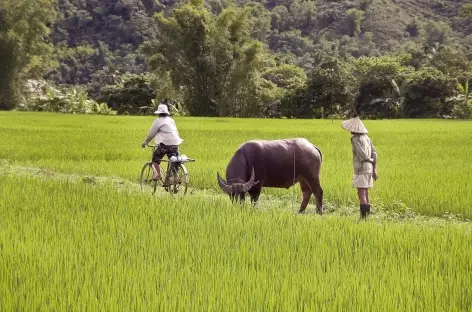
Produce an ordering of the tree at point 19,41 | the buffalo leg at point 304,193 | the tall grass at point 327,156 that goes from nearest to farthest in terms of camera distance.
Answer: the buffalo leg at point 304,193, the tall grass at point 327,156, the tree at point 19,41

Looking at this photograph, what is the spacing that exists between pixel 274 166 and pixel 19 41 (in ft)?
105

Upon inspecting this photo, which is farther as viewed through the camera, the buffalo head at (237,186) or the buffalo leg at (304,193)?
the buffalo leg at (304,193)

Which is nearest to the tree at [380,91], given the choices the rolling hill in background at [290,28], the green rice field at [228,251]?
the rolling hill in background at [290,28]

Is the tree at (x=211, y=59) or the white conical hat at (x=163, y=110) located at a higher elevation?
the tree at (x=211, y=59)

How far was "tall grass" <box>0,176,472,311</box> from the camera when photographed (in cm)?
300

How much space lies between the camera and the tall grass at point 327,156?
295 inches

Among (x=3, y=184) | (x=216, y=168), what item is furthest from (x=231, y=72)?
(x=3, y=184)

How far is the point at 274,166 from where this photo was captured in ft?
20.0

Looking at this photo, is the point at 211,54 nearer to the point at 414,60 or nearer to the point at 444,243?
the point at 414,60

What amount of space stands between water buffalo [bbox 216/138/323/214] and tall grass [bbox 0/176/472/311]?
1.40ft

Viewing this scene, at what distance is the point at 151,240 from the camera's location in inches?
167

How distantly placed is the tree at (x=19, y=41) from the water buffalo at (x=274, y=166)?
31357 mm

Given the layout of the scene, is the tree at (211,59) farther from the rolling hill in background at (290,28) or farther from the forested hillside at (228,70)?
the rolling hill in background at (290,28)

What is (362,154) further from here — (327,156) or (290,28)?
(290,28)
